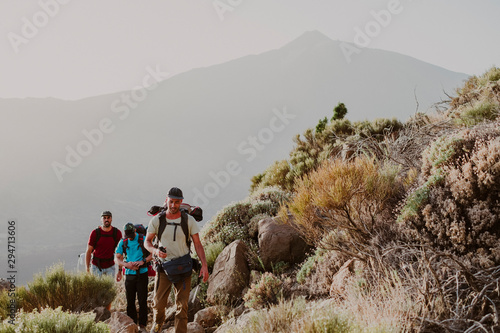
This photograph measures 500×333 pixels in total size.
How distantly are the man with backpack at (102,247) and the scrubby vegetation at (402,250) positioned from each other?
10.3 feet

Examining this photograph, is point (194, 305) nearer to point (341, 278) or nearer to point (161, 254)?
point (161, 254)

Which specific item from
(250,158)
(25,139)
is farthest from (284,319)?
(250,158)

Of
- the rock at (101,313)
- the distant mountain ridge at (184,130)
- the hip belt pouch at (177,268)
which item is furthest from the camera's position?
the distant mountain ridge at (184,130)

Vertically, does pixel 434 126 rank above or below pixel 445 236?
above

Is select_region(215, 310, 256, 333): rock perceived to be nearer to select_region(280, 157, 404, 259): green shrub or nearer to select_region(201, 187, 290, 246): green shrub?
select_region(280, 157, 404, 259): green shrub

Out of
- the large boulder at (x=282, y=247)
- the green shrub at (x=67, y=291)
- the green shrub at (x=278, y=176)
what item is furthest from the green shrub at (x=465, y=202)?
the green shrub at (x=278, y=176)

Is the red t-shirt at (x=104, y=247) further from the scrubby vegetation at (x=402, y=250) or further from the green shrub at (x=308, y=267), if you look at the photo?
the green shrub at (x=308, y=267)

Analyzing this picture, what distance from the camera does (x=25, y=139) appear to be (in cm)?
8294

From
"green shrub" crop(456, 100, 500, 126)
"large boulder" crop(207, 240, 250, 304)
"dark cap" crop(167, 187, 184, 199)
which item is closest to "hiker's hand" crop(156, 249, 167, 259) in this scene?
"dark cap" crop(167, 187, 184, 199)

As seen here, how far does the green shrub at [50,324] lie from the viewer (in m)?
3.77

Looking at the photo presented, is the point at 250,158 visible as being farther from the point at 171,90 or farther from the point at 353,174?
the point at 353,174

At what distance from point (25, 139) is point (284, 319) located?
95.1 meters

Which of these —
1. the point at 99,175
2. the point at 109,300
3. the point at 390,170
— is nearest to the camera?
the point at 390,170

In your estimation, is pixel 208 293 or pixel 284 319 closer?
pixel 284 319
